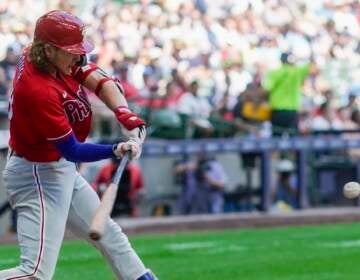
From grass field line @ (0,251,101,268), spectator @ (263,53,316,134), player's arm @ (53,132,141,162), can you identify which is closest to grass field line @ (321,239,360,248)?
grass field line @ (0,251,101,268)

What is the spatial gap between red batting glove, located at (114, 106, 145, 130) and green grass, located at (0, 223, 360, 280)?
2841 mm

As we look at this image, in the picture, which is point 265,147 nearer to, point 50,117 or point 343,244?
point 343,244

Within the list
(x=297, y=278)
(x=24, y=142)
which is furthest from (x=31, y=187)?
(x=297, y=278)

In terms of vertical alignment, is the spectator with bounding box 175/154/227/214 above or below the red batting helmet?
below

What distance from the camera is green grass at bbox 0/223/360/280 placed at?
9.08m

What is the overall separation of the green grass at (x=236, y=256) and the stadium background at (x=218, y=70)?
35 cm

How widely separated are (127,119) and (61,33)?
627 mm

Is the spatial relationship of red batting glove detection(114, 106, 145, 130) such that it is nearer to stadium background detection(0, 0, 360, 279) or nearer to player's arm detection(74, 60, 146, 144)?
player's arm detection(74, 60, 146, 144)

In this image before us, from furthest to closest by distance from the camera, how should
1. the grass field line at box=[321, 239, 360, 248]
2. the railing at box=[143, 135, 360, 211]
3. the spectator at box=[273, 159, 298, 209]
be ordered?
the spectator at box=[273, 159, 298, 209] → the railing at box=[143, 135, 360, 211] → the grass field line at box=[321, 239, 360, 248]

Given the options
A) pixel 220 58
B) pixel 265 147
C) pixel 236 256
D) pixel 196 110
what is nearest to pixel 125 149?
pixel 236 256

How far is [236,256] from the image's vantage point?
10414 millimetres

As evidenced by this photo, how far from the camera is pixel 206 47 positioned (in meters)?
20.6

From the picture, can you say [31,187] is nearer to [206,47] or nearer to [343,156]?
[343,156]

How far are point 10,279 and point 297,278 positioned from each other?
337cm
